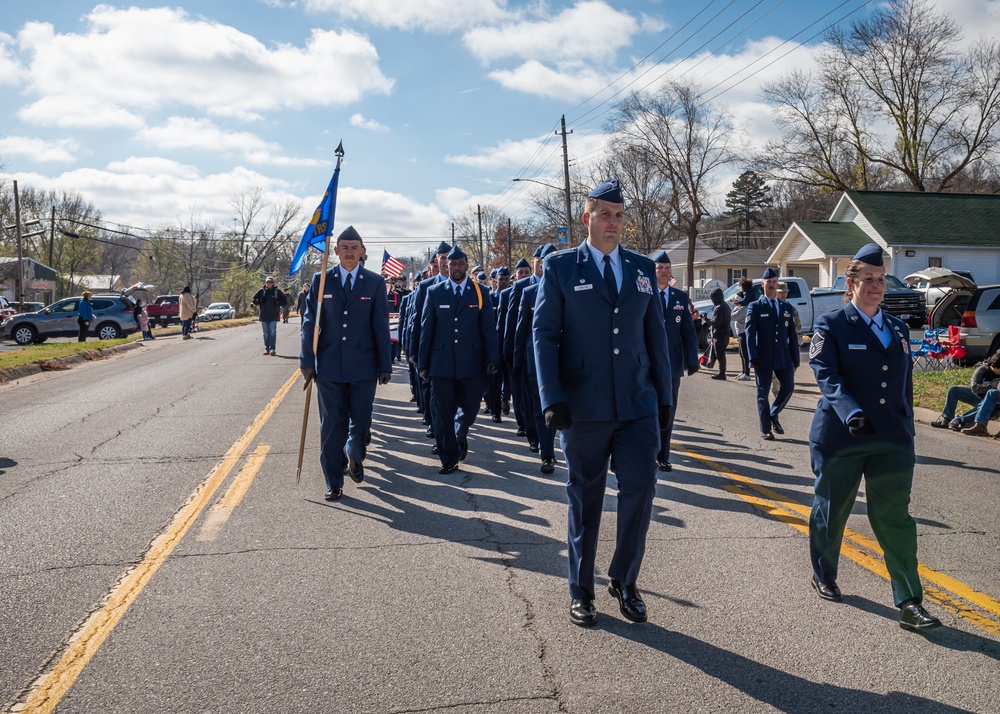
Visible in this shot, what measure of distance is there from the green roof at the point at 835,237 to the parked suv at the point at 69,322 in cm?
3132

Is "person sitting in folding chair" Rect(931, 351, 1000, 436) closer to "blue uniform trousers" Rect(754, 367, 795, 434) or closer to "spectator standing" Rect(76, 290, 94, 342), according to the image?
"blue uniform trousers" Rect(754, 367, 795, 434)

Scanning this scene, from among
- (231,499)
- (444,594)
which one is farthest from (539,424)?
(444,594)

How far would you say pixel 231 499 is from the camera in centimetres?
685

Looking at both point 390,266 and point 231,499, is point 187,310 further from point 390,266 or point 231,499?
point 231,499

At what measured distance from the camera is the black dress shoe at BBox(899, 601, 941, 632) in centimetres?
409

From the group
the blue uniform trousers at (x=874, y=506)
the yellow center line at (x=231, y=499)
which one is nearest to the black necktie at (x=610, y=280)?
the blue uniform trousers at (x=874, y=506)

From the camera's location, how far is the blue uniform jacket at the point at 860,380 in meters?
4.46

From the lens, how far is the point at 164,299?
5650 cm

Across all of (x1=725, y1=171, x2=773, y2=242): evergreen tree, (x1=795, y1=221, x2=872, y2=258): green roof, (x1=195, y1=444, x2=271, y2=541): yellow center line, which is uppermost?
(x1=725, y1=171, x2=773, y2=242): evergreen tree

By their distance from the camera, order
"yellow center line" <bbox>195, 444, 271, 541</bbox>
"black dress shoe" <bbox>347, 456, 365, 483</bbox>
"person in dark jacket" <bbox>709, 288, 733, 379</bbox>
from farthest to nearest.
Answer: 1. "person in dark jacket" <bbox>709, 288, 733, 379</bbox>
2. "black dress shoe" <bbox>347, 456, 365, 483</bbox>
3. "yellow center line" <bbox>195, 444, 271, 541</bbox>

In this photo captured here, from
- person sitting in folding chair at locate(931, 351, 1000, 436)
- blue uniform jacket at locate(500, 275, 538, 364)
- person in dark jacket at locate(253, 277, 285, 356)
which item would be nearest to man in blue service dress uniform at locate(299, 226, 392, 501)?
blue uniform jacket at locate(500, 275, 538, 364)

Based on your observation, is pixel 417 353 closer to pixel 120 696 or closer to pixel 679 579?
pixel 679 579

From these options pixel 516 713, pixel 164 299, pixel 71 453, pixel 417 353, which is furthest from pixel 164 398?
pixel 164 299

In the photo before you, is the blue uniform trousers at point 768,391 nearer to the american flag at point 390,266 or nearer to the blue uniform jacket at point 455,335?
the blue uniform jacket at point 455,335
